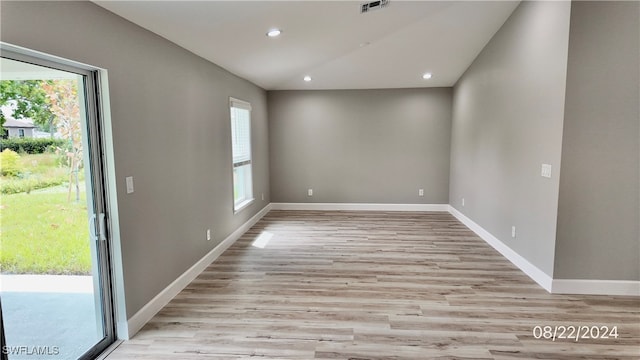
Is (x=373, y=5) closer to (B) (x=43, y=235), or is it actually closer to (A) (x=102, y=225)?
(A) (x=102, y=225)

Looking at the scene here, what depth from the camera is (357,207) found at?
6887 millimetres

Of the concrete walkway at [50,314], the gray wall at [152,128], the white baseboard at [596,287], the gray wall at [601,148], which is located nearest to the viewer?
Result: the concrete walkway at [50,314]

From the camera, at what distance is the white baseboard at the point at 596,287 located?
3.09 m

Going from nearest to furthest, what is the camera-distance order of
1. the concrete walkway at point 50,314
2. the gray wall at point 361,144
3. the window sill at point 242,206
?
1. the concrete walkway at point 50,314
2. the window sill at point 242,206
3. the gray wall at point 361,144

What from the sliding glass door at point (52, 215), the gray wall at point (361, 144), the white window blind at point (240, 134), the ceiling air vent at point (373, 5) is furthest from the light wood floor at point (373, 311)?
the ceiling air vent at point (373, 5)

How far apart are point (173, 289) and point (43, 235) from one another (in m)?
1.37

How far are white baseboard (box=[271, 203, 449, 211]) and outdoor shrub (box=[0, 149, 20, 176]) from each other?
5222 millimetres

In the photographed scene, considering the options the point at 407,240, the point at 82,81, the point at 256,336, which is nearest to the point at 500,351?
the point at 256,336

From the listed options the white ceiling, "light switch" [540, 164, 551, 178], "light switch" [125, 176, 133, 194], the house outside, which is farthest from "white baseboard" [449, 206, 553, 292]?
the house outside

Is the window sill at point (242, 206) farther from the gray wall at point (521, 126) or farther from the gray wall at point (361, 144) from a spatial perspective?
the gray wall at point (521, 126)

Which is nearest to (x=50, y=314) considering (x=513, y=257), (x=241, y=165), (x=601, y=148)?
(x=241, y=165)

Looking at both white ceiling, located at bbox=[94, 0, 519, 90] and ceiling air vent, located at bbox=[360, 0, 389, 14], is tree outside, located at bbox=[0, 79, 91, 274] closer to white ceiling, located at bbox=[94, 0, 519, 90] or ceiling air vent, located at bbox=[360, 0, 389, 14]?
white ceiling, located at bbox=[94, 0, 519, 90]

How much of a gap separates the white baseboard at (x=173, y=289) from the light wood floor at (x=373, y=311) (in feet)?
0.21

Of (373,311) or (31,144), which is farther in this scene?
(373,311)
